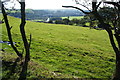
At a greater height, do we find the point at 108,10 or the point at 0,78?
the point at 108,10

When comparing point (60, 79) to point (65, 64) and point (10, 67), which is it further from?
point (65, 64)

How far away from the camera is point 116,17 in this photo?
10.8 metres

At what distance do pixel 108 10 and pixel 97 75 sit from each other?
6.62 metres

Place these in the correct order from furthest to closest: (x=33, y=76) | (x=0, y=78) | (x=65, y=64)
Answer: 1. (x=65, y=64)
2. (x=33, y=76)
3. (x=0, y=78)

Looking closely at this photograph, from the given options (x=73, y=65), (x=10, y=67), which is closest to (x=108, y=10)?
(x=73, y=65)

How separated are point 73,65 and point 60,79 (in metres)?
5.93

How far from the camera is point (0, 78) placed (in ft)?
30.6

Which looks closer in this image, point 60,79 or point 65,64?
point 60,79

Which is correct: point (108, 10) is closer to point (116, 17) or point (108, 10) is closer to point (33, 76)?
point (116, 17)

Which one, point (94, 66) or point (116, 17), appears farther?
point (94, 66)

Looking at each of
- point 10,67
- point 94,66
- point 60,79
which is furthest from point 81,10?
point 94,66

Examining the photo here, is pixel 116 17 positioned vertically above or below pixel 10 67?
above

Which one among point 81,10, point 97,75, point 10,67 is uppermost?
point 81,10

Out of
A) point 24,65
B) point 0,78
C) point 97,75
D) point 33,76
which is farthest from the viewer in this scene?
point 97,75
